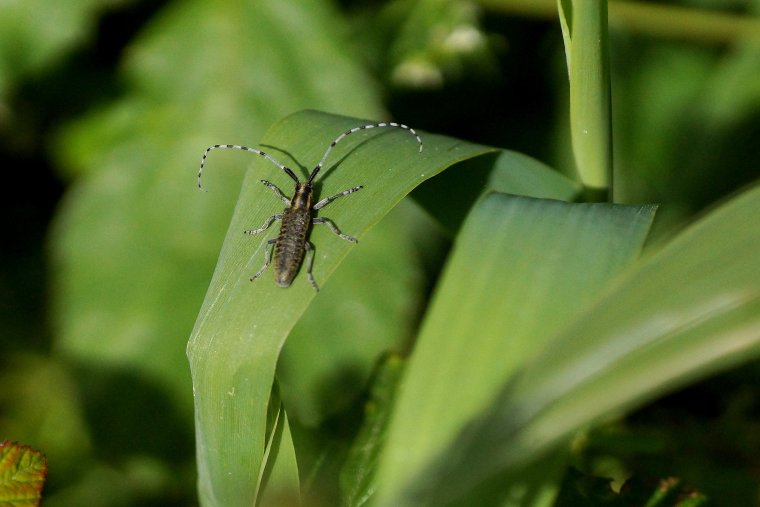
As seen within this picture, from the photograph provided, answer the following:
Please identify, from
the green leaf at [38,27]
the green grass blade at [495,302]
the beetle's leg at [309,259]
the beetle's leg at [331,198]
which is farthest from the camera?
the green leaf at [38,27]

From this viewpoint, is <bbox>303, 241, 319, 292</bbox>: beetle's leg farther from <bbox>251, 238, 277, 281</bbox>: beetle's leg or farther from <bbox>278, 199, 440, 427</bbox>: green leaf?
<bbox>278, 199, 440, 427</bbox>: green leaf

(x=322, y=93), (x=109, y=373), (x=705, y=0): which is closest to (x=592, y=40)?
(x=322, y=93)

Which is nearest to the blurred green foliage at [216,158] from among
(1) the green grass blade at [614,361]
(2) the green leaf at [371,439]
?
(2) the green leaf at [371,439]

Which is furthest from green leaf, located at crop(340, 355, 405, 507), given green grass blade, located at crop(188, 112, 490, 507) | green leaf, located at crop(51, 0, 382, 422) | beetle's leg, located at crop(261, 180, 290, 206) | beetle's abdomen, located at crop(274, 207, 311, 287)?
green leaf, located at crop(51, 0, 382, 422)

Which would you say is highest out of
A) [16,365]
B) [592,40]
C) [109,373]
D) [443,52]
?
[443,52]

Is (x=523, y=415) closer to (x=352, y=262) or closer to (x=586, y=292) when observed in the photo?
(x=586, y=292)

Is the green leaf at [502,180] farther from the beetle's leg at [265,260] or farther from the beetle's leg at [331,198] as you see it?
the beetle's leg at [265,260]

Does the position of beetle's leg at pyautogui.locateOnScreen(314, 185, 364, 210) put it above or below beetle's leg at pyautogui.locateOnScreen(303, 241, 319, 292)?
above
